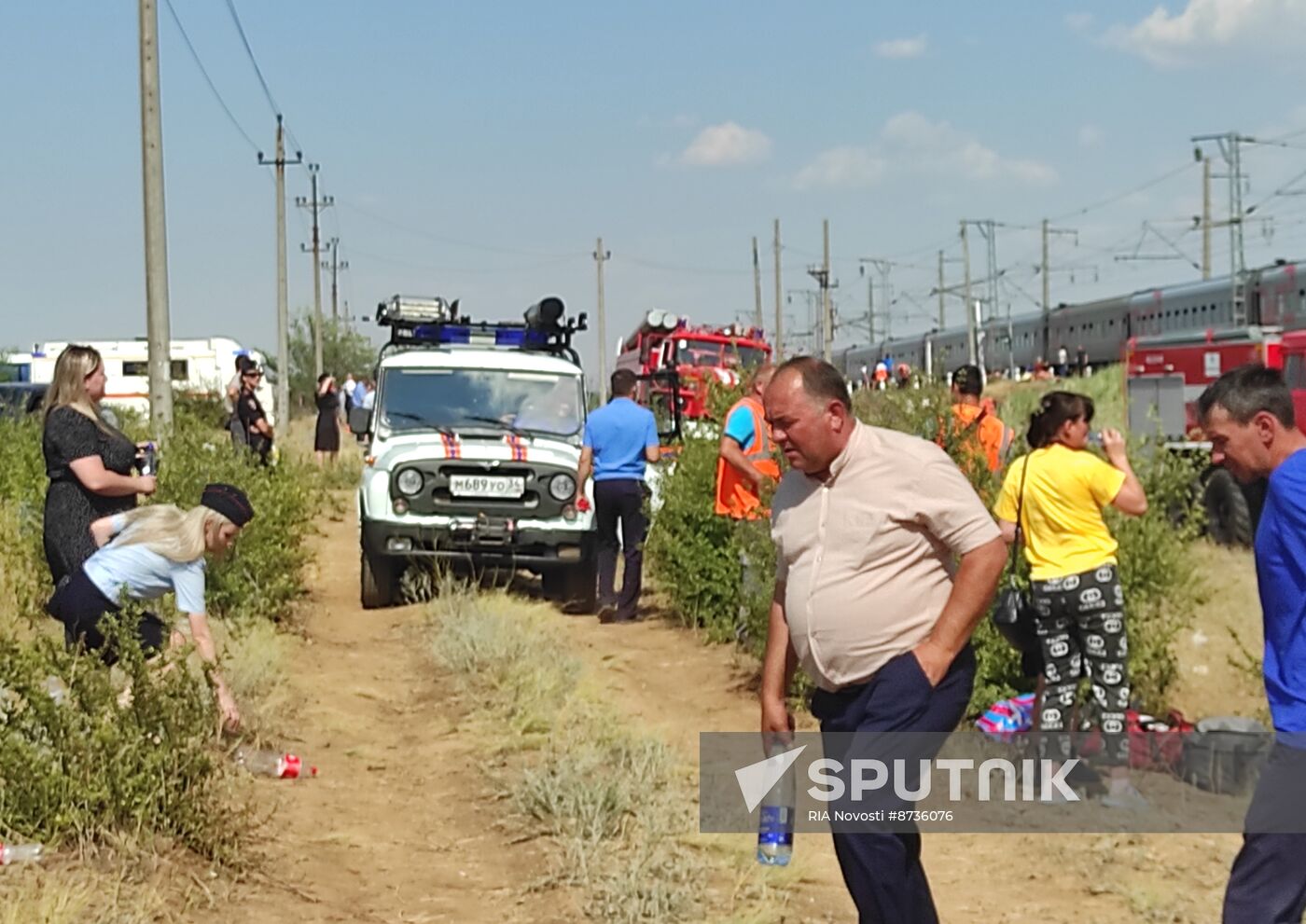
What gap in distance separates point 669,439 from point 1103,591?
6.44 meters

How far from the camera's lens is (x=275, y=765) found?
301 inches

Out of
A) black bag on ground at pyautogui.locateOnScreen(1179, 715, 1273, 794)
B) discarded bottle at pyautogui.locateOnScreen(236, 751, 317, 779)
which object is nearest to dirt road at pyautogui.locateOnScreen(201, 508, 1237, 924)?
discarded bottle at pyautogui.locateOnScreen(236, 751, 317, 779)

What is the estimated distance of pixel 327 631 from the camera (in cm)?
1217

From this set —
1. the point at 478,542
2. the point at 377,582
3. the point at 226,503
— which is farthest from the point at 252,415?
the point at 226,503

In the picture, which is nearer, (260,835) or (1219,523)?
(260,835)

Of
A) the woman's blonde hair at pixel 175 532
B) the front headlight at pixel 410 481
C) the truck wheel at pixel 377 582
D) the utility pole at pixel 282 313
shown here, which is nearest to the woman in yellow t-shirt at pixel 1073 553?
the woman's blonde hair at pixel 175 532

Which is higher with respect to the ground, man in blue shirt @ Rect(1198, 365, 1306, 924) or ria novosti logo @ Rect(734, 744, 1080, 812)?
man in blue shirt @ Rect(1198, 365, 1306, 924)

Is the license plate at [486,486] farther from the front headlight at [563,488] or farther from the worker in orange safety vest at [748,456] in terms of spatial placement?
the worker in orange safety vest at [748,456]

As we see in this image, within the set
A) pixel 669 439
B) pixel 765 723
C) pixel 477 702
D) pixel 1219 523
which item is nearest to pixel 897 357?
pixel 1219 523

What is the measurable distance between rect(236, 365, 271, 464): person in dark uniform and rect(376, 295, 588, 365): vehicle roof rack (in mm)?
1751

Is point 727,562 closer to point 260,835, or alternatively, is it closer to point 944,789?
point 944,789

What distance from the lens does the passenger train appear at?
32781 millimetres

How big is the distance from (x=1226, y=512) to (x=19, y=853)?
1524 cm

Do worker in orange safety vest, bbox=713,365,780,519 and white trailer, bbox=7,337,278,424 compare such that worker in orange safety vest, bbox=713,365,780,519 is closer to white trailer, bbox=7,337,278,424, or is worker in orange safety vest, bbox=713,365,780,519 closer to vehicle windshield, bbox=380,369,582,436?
vehicle windshield, bbox=380,369,582,436
